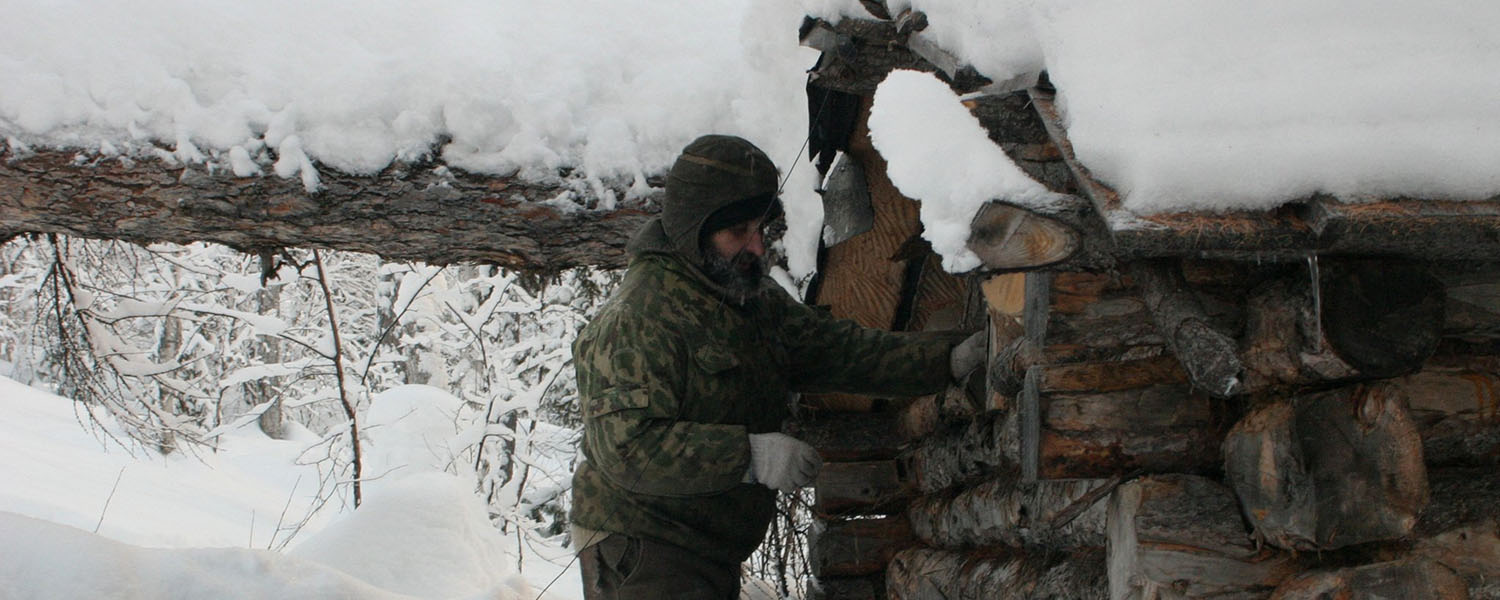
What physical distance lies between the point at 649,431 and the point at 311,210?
6.38ft

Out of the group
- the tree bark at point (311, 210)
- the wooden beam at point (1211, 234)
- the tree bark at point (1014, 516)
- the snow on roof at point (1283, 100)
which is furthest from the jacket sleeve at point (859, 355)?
the wooden beam at point (1211, 234)

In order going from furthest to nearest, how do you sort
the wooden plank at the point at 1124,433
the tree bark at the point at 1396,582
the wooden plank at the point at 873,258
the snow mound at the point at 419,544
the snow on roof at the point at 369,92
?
1. the snow mound at the point at 419,544
2. the snow on roof at the point at 369,92
3. the wooden plank at the point at 873,258
4. the wooden plank at the point at 1124,433
5. the tree bark at the point at 1396,582

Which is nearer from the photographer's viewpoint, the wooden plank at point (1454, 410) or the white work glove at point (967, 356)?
the wooden plank at point (1454, 410)

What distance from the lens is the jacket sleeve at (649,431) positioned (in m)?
2.98

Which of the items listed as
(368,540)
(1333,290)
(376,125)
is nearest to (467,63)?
(376,125)

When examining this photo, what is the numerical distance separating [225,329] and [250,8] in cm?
1623

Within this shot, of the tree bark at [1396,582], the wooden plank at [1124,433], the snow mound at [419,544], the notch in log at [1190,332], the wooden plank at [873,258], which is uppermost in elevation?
the wooden plank at [873,258]

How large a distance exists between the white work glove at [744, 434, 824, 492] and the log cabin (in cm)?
65

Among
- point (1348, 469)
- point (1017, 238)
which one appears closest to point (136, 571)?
point (1017, 238)

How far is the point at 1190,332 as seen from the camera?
1937mm

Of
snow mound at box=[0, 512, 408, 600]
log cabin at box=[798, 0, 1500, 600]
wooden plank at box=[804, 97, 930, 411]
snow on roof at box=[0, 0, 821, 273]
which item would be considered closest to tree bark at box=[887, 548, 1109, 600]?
log cabin at box=[798, 0, 1500, 600]

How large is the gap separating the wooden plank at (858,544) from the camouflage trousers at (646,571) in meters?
1.07

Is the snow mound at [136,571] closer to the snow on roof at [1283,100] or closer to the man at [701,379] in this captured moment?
the man at [701,379]

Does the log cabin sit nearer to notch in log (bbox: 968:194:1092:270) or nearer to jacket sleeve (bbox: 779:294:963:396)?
notch in log (bbox: 968:194:1092:270)
